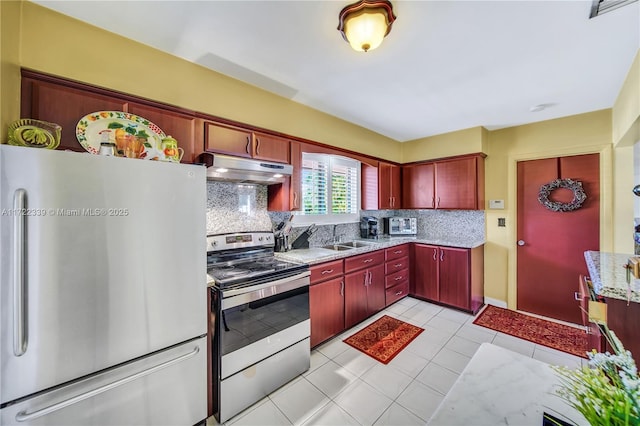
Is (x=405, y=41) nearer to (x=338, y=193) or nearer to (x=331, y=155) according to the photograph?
(x=331, y=155)

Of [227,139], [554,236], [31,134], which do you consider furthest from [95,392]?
[554,236]

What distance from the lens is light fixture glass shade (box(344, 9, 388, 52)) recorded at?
1.40 metres

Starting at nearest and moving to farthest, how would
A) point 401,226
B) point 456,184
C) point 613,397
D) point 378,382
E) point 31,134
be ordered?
1. point 613,397
2. point 31,134
3. point 378,382
4. point 456,184
5. point 401,226

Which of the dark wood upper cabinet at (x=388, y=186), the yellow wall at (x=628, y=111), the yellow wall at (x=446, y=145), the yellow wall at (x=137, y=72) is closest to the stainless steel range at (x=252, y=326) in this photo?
the yellow wall at (x=137, y=72)

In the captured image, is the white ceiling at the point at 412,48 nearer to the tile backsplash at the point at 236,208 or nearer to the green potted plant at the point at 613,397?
the tile backsplash at the point at 236,208

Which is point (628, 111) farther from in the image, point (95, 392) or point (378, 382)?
point (95, 392)

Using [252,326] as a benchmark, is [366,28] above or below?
above

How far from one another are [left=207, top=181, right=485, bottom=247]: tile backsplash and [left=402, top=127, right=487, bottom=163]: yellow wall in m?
0.92

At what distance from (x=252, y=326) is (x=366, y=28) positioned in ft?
6.74

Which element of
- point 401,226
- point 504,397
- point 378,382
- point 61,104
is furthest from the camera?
point 401,226

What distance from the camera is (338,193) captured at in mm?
3375

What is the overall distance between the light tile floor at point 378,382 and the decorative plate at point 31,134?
1.92 meters

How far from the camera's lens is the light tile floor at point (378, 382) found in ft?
5.63

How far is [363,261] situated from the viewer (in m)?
2.93
